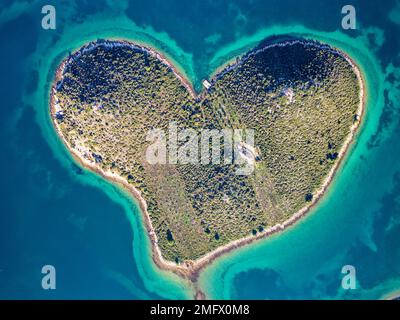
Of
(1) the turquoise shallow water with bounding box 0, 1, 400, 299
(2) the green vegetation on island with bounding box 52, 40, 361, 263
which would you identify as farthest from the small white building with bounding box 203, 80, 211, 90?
(1) the turquoise shallow water with bounding box 0, 1, 400, 299

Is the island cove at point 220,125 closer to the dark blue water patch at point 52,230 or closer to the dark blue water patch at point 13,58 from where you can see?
the dark blue water patch at point 52,230

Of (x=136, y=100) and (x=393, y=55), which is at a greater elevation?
(x=393, y=55)

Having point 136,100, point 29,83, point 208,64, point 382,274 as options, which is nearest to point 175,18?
point 208,64

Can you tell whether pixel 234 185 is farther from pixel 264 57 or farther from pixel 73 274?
pixel 73 274

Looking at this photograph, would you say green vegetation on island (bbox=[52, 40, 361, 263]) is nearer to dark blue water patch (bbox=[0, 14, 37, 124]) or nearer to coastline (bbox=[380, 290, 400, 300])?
dark blue water patch (bbox=[0, 14, 37, 124])

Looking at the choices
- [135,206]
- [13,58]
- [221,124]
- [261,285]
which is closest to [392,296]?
[261,285]

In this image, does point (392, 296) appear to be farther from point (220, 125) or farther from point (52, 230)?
point (52, 230)
